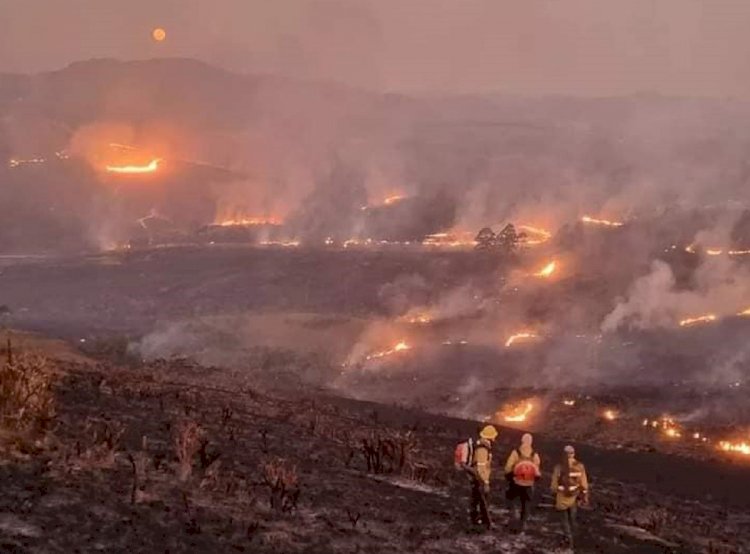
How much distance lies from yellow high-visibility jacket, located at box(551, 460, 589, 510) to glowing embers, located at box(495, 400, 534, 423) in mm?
23796

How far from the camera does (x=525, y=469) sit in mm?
16594

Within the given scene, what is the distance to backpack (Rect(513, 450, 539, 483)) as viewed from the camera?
16.5 metres

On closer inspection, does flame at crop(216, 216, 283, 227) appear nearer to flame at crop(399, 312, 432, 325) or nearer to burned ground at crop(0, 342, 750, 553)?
flame at crop(399, 312, 432, 325)

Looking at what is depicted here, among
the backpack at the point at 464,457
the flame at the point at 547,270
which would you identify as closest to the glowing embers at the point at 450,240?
the flame at the point at 547,270

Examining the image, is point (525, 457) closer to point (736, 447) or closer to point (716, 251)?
point (736, 447)

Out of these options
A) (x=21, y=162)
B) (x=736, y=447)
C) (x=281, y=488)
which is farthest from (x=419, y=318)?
(x=21, y=162)

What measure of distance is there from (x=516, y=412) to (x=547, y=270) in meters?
28.0

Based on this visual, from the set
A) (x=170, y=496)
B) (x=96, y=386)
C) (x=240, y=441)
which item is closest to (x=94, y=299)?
(x=96, y=386)

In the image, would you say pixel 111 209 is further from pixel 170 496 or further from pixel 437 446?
pixel 170 496

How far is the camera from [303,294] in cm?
6800

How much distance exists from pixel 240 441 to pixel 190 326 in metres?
36.3

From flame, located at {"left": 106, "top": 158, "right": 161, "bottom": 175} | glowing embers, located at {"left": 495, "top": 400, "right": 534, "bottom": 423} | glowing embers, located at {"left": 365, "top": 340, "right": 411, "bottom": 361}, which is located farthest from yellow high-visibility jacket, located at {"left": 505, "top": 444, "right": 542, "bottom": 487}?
flame, located at {"left": 106, "top": 158, "right": 161, "bottom": 175}

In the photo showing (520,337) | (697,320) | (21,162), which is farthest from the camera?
(21,162)

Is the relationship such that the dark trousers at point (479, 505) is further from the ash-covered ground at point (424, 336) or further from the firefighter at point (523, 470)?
the ash-covered ground at point (424, 336)
